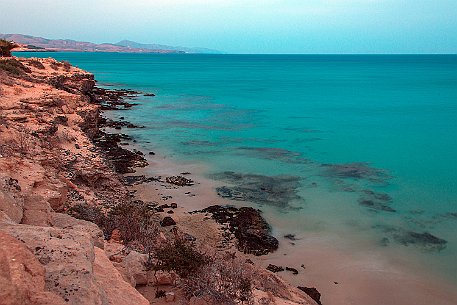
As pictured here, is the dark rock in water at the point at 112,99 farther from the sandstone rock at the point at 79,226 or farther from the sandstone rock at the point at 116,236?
the sandstone rock at the point at 79,226

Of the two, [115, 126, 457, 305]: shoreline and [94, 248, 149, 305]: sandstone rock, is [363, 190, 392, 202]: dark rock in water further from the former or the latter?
[94, 248, 149, 305]: sandstone rock

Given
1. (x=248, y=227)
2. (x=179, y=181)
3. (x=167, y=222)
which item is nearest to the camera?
(x=167, y=222)

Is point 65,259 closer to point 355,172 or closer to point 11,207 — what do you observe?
point 11,207

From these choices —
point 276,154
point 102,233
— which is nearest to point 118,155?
point 276,154

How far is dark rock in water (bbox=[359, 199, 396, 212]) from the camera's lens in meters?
18.1

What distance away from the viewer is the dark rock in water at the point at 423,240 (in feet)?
48.5

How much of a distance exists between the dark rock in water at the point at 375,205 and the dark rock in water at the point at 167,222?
905 cm

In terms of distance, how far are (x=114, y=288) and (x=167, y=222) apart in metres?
9.61

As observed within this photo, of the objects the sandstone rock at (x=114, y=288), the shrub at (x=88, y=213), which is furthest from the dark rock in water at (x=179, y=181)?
the sandstone rock at (x=114, y=288)

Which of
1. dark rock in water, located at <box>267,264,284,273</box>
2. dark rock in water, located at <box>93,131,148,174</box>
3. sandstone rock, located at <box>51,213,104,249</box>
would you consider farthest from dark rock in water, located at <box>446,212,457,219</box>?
dark rock in water, located at <box>93,131,148,174</box>

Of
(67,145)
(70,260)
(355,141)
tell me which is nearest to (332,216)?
(67,145)

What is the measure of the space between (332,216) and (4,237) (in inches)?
580

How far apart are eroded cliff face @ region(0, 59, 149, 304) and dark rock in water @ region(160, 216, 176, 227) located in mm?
1765

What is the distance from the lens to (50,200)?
32.6ft
